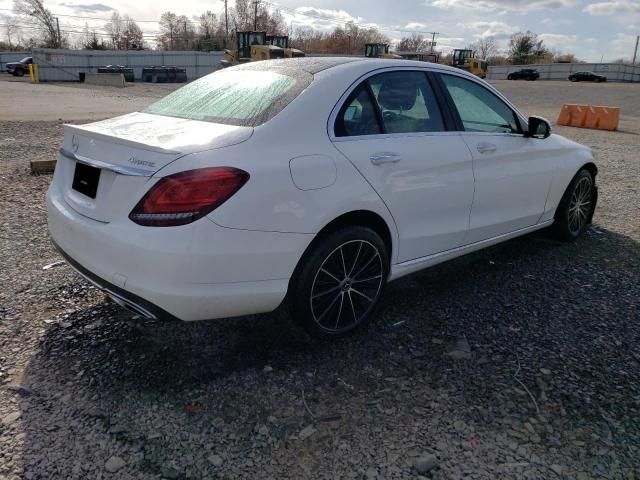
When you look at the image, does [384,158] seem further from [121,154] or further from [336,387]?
[121,154]

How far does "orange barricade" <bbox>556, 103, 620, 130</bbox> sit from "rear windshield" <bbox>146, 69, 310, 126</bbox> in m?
16.4

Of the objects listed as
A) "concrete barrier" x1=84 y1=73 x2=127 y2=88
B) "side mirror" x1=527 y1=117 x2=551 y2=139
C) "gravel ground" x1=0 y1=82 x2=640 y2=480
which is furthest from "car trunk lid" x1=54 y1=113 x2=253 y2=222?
"concrete barrier" x1=84 y1=73 x2=127 y2=88

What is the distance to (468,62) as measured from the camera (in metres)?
45.8

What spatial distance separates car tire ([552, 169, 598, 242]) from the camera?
4895 mm

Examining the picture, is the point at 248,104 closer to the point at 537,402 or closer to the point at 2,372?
the point at 2,372

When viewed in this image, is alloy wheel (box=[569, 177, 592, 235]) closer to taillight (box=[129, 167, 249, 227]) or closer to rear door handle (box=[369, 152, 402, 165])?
rear door handle (box=[369, 152, 402, 165])

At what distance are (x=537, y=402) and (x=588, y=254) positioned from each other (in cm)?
271

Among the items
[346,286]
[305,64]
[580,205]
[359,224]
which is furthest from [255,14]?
[346,286]

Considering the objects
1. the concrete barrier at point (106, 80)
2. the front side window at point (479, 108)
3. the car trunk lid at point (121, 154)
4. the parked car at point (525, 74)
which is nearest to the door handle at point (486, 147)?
the front side window at point (479, 108)

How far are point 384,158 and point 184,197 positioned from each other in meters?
1.26

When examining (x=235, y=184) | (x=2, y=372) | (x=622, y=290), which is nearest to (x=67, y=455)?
(x=2, y=372)

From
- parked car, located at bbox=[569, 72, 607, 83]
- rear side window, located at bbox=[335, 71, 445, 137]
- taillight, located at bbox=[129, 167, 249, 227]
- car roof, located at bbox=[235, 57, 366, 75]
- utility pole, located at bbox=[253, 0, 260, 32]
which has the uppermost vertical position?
utility pole, located at bbox=[253, 0, 260, 32]

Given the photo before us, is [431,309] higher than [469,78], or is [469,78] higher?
[469,78]

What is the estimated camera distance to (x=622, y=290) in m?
4.05
